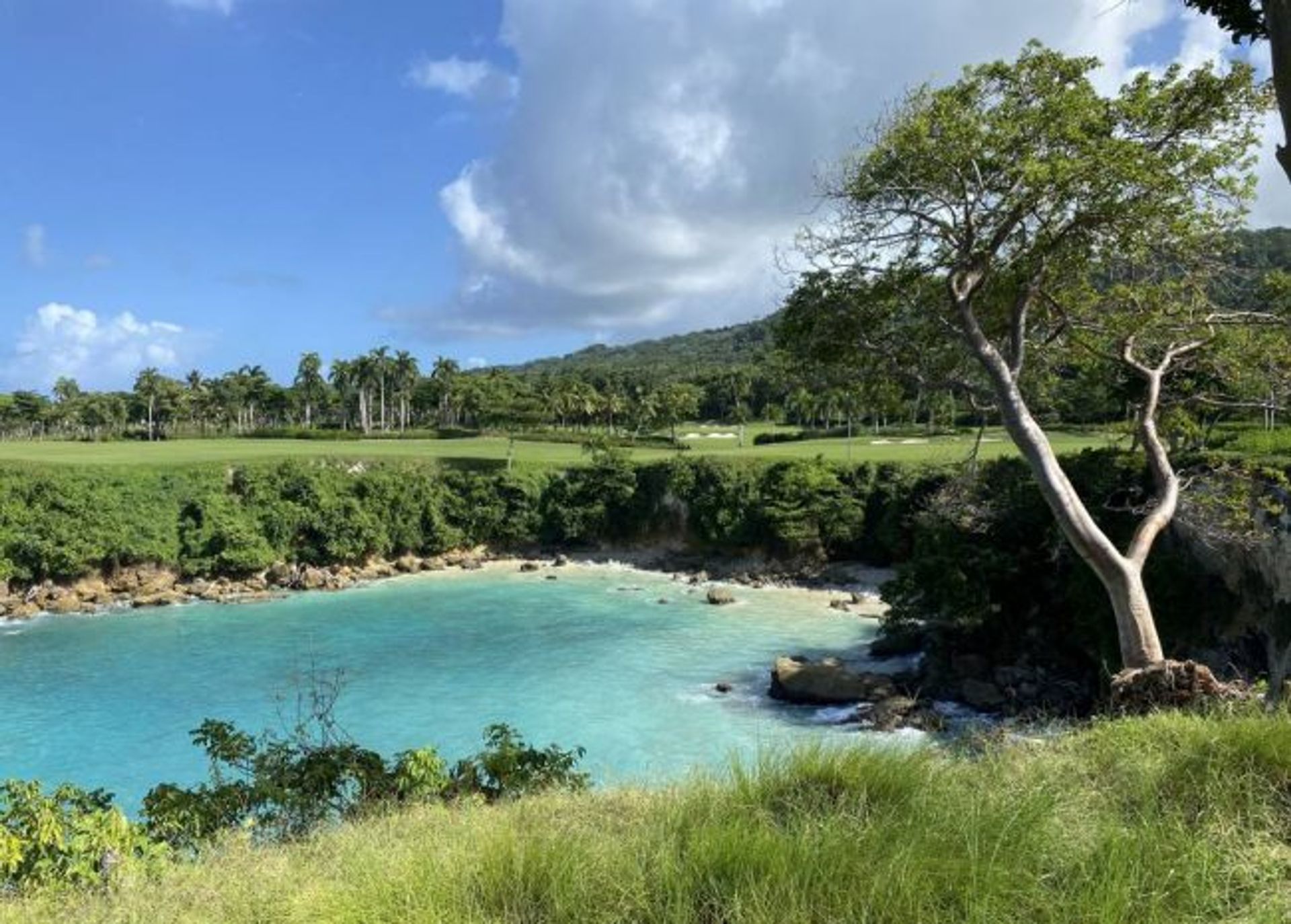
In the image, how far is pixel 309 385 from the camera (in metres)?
102

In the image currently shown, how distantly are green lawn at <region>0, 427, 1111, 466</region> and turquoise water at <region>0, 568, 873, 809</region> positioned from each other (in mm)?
12031

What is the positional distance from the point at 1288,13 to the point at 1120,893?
4813mm

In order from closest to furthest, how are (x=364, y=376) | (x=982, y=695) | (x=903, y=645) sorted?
(x=982, y=695), (x=903, y=645), (x=364, y=376)

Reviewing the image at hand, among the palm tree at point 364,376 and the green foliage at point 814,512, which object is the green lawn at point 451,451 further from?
the palm tree at point 364,376

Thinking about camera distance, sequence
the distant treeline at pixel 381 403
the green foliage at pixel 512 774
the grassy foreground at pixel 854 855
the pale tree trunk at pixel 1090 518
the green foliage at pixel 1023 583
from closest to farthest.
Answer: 1. the grassy foreground at pixel 854 855
2. the green foliage at pixel 512 774
3. the pale tree trunk at pixel 1090 518
4. the green foliage at pixel 1023 583
5. the distant treeline at pixel 381 403

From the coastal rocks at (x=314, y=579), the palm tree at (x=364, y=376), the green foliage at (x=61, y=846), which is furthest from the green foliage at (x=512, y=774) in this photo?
the palm tree at (x=364, y=376)

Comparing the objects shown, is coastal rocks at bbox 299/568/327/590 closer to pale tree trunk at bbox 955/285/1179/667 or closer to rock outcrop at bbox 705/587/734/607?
rock outcrop at bbox 705/587/734/607

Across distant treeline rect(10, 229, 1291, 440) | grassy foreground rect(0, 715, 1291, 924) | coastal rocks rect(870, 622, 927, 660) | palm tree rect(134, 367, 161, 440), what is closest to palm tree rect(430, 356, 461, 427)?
distant treeline rect(10, 229, 1291, 440)

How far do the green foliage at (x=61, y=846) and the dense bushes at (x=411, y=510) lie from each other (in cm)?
3800

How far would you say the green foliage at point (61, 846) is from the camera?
6.10m

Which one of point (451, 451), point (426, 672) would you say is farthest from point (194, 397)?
point (426, 672)

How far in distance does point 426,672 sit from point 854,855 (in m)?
25.5

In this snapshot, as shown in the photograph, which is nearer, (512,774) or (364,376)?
(512,774)

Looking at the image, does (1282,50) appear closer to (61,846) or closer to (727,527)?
(61,846)
